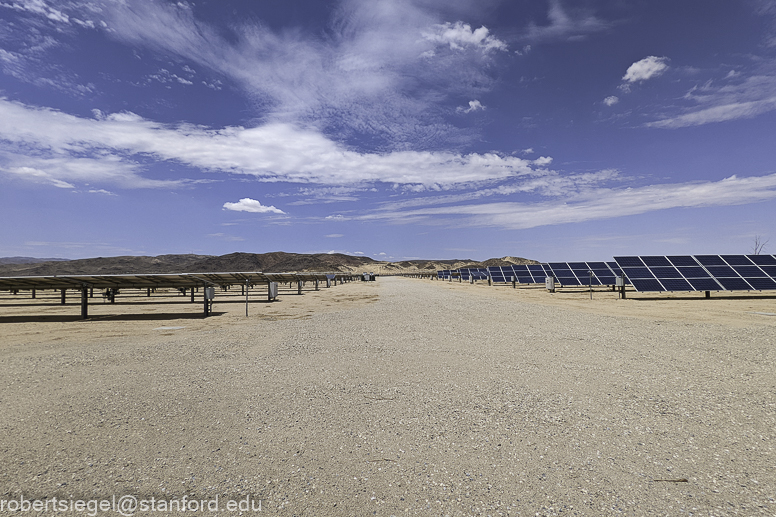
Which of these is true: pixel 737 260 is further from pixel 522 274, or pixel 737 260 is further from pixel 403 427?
pixel 403 427

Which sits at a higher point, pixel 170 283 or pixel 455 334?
pixel 170 283

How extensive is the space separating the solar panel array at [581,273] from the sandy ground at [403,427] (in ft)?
89.5

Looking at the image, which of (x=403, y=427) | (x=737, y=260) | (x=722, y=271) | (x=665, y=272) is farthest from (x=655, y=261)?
(x=403, y=427)

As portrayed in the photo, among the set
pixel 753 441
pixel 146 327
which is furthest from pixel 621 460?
pixel 146 327

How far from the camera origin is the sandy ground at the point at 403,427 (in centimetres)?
372

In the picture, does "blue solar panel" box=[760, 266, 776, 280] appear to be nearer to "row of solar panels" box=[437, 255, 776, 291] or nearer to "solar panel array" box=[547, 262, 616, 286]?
"row of solar panels" box=[437, 255, 776, 291]

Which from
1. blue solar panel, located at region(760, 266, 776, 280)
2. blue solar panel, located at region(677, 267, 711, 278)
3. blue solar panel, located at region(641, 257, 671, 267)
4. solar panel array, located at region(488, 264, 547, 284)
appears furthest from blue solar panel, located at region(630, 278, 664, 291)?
solar panel array, located at region(488, 264, 547, 284)

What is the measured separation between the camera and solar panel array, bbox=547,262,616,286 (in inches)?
1436

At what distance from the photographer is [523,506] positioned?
3.48 m

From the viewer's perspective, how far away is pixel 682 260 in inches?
1162

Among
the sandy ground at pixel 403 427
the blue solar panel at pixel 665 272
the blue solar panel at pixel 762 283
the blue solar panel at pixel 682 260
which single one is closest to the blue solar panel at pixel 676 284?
the blue solar panel at pixel 665 272

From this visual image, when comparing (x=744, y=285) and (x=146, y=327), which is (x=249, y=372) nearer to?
(x=146, y=327)

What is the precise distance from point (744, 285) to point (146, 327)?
3747 cm

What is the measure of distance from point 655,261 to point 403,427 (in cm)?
3343
